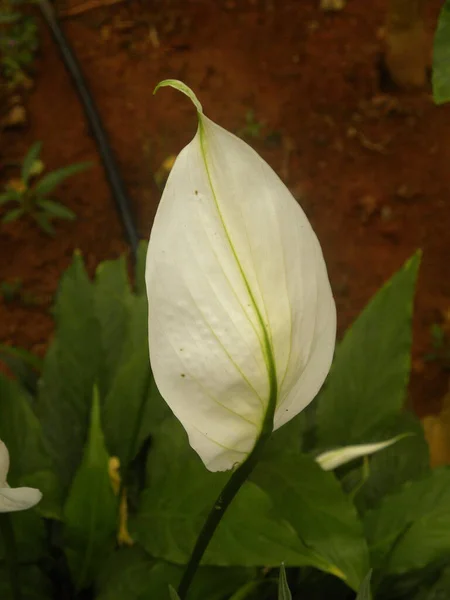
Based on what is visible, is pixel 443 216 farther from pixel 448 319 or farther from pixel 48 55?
pixel 48 55

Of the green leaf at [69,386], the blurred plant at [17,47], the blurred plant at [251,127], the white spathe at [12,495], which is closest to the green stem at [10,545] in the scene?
the white spathe at [12,495]

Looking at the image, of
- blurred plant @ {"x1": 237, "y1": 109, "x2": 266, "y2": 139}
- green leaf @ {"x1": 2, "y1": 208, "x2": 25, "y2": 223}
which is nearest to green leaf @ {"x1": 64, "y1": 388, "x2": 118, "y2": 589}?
green leaf @ {"x1": 2, "y1": 208, "x2": 25, "y2": 223}

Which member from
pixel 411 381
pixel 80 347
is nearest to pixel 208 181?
pixel 80 347

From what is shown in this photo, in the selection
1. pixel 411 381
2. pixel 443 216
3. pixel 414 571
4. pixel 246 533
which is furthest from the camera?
pixel 443 216

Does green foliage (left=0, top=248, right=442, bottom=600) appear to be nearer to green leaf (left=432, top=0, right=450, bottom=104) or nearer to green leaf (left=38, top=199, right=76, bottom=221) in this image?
green leaf (left=432, top=0, right=450, bottom=104)

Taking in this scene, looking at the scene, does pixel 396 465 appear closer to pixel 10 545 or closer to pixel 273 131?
pixel 10 545

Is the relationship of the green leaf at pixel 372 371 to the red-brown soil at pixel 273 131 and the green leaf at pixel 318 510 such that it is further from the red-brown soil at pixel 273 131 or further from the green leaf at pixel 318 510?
the red-brown soil at pixel 273 131

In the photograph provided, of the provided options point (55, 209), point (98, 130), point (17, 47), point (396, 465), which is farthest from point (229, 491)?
point (17, 47)
